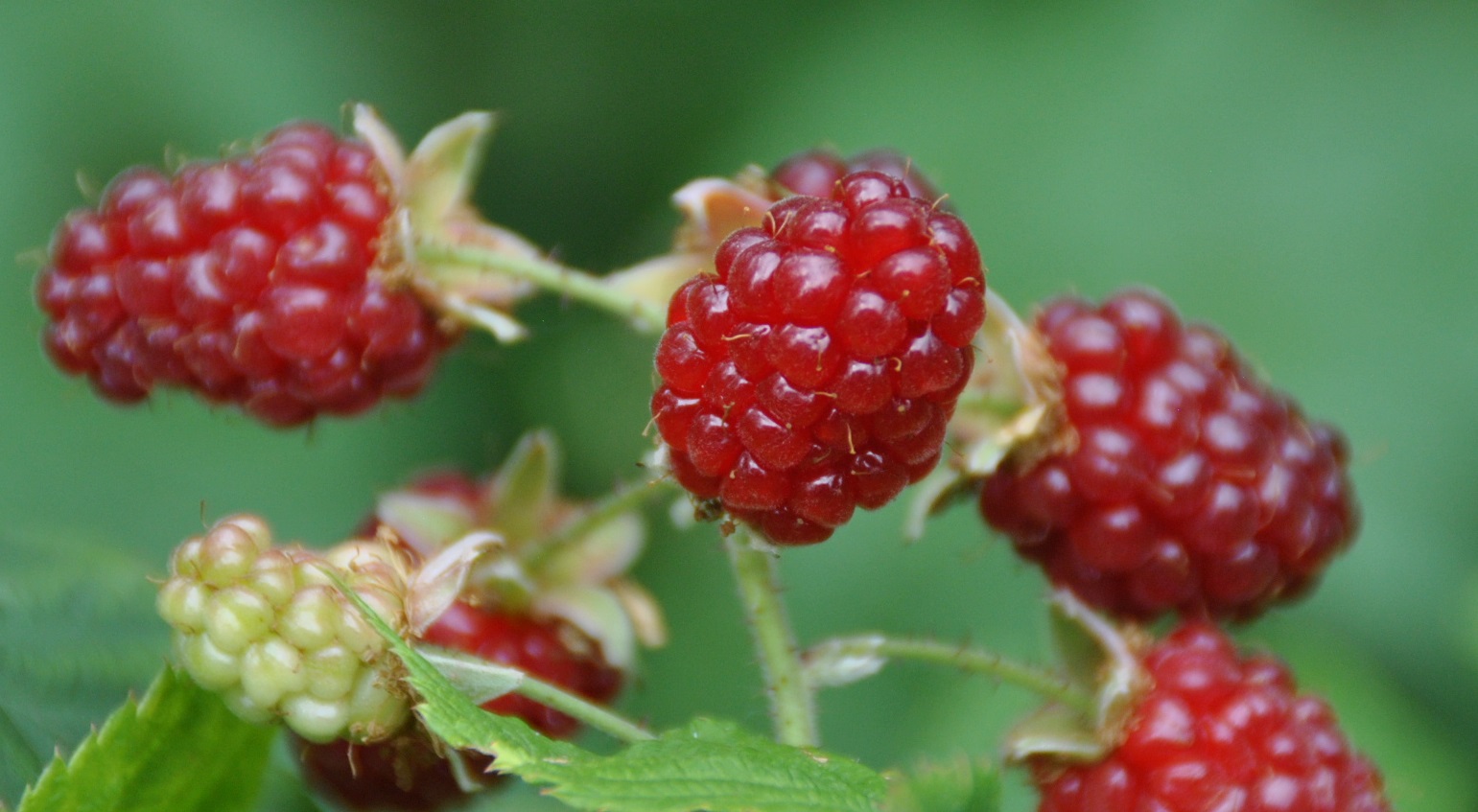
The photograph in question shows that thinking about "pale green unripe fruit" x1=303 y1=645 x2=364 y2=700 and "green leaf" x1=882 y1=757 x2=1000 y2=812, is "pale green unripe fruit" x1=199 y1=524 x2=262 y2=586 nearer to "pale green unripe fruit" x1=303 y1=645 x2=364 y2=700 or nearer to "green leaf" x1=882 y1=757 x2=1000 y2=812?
"pale green unripe fruit" x1=303 y1=645 x2=364 y2=700

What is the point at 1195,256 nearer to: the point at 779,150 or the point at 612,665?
the point at 779,150

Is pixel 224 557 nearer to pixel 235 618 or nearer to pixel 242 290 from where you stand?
pixel 235 618

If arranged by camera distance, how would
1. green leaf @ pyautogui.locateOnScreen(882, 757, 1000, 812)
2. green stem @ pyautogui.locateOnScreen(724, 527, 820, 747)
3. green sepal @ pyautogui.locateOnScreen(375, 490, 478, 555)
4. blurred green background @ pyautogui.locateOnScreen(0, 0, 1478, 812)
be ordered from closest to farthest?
green stem @ pyautogui.locateOnScreen(724, 527, 820, 747), green leaf @ pyautogui.locateOnScreen(882, 757, 1000, 812), green sepal @ pyautogui.locateOnScreen(375, 490, 478, 555), blurred green background @ pyautogui.locateOnScreen(0, 0, 1478, 812)

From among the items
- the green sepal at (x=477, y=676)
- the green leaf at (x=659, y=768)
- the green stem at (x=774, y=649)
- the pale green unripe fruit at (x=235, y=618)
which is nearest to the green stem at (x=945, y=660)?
the green stem at (x=774, y=649)

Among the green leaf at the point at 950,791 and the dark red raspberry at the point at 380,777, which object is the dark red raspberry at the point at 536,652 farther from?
the green leaf at the point at 950,791

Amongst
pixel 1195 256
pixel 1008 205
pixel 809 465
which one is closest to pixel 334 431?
pixel 1008 205

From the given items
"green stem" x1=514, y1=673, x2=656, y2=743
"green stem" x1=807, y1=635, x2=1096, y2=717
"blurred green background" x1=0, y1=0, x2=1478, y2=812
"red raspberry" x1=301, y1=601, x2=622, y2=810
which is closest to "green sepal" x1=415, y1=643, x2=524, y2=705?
"green stem" x1=514, y1=673, x2=656, y2=743

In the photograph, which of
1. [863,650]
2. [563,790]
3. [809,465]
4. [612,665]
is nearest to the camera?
[563,790]

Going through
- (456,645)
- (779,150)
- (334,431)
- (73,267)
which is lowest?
(456,645)
